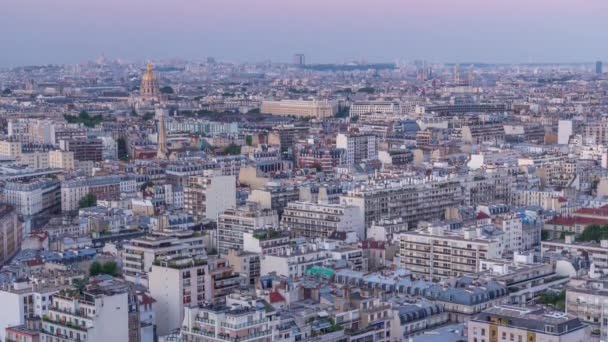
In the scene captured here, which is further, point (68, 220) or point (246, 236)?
point (68, 220)

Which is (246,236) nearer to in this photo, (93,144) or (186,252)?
(186,252)

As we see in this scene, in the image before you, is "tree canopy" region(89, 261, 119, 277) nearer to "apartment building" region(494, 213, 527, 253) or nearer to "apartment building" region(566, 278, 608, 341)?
"apartment building" region(494, 213, 527, 253)

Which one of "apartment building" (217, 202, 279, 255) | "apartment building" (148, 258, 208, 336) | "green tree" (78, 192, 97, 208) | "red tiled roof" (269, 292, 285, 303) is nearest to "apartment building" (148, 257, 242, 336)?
"apartment building" (148, 258, 208, 336)

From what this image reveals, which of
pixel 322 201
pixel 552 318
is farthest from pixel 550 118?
pixel 552 318

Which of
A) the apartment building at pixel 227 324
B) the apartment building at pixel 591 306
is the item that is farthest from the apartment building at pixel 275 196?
the apartment building at pixel 227 324

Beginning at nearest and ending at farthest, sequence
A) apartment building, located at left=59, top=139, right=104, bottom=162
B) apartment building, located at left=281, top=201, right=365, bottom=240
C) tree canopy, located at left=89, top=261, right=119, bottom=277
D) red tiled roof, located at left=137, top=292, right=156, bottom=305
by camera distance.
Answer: red tiled roof, located at left=137, top=292, right=156, bottom=305 < tree canopy, located at left=89, top=261, right=119, bottom=277 < apartment building, located at left=281, top=201, right=365, bottom=240 < apartment building, located at left=59, top=139, right=104, bottom=162

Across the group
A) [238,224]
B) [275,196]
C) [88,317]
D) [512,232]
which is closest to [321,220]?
[238,224]
